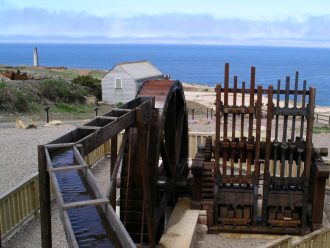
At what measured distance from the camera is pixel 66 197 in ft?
12.5

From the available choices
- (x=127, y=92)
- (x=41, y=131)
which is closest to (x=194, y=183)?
(x=41, y=131)

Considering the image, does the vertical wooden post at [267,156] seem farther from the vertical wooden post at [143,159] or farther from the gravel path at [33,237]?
the gravel path at [33,237]

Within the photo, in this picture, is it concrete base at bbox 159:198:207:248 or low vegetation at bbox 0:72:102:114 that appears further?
low vegetation at bbox 0:72:102:114

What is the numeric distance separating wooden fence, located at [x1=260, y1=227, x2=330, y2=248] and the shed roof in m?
31.0

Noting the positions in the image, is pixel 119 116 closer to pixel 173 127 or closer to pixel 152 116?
pixel 152 116

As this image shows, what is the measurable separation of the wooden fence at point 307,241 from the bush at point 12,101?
82.5ft

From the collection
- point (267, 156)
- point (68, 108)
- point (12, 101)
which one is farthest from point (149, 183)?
point (68, 108)

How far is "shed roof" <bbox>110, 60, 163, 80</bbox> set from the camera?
38.2 meters

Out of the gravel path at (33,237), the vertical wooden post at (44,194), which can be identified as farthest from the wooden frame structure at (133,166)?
the gravel path at (33,237)

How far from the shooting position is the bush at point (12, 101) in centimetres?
2917

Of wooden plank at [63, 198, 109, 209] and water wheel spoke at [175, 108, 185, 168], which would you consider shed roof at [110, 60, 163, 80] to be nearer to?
water wheel spoke at [175, 108, 185, 168]

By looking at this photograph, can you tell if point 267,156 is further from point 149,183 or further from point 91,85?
point 91,85

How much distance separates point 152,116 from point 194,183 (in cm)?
231

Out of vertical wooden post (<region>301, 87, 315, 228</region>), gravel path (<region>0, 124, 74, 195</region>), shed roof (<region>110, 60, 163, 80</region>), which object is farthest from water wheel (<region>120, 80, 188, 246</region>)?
shed roof (<region>110, 60, 163, 80</region>)
